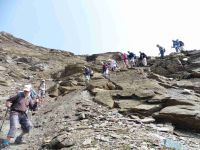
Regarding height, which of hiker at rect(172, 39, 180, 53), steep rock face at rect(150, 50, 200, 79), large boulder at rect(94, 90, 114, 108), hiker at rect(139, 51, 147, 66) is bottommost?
large boulder at rect(94, 90, 114, 108)

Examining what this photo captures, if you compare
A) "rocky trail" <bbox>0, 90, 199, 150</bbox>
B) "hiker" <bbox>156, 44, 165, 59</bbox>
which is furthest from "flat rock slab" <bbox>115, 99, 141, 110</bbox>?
"hiker" <bbox>156, 44, 165, 59</bbox>

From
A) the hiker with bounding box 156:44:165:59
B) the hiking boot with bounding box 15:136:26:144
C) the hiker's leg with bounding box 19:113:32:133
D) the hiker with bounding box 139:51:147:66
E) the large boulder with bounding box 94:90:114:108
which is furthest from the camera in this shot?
the hiker with bounding box 156:44:165:59

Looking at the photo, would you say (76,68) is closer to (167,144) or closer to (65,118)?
(65,118)

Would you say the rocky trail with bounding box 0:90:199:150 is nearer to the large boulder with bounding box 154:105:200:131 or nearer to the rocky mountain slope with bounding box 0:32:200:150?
the rocky mountain slope with bounding box 0:32:200:150

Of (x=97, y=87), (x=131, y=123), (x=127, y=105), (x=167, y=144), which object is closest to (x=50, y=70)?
(x=97, y=87)

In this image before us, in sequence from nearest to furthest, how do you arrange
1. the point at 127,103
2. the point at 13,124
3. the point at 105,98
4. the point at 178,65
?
the point at 13,124, the point at 127,103, the point at 105,98, the point at 178,65

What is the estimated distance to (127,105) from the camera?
2552 cm

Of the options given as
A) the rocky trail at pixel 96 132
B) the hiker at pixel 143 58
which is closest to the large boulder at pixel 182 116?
the rocky trail at pixel 96 132

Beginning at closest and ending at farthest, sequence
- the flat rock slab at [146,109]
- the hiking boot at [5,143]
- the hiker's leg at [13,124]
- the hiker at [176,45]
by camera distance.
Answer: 1. the hiker's leg at [13,124]
2. the hiking boot at [5,143]
3. the flat rock slab at [146,109]
4. the hiker at [176,45]

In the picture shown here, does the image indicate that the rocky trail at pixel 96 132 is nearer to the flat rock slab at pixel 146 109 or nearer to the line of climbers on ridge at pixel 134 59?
the flat rock slab at pixel 146 109

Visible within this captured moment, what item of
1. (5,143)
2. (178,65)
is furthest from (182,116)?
(178,65)

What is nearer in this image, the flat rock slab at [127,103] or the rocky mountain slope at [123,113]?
the rocky mountain slope at [123,113]

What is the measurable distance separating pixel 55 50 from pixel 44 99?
47.3 meters

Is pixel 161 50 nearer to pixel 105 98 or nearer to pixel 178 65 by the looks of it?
pixel 178 65
